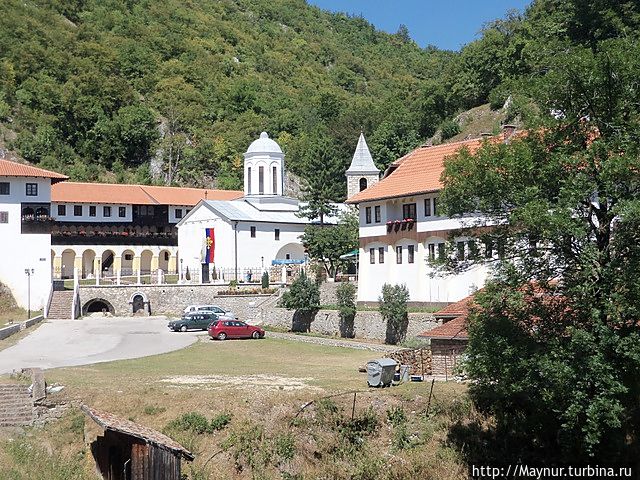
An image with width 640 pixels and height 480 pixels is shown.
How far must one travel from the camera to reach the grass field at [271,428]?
24.4 m

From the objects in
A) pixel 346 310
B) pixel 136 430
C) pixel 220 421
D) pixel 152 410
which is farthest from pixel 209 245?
pixel 136 430

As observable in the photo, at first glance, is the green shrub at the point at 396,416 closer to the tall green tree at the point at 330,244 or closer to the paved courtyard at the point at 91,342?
the paved courtyard at the point at 91,342

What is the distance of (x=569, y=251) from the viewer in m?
21.9

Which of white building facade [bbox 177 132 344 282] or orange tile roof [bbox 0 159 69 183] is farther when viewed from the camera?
white building facade [bbox 177 132 344 282]

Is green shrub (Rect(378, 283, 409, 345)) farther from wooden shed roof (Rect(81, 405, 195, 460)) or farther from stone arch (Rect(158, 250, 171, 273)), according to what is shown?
stone arch (Rect(158, 250, 171, 273))

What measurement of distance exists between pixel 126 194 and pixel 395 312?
40.5 metres

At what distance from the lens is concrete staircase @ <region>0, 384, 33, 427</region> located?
27.2m

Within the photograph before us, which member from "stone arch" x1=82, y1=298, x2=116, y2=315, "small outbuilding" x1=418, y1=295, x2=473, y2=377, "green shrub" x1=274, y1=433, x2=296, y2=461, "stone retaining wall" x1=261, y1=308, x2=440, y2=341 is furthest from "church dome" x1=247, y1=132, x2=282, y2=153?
"green shrub" x1=274, y1=433, x2=296, y2=461

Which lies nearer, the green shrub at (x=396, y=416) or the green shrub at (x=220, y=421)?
the green shrub at (x=220, y=421)

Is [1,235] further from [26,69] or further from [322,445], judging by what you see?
[26,69]

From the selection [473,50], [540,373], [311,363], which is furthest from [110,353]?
[473,50]

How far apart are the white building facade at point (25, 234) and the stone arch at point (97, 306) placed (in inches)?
118

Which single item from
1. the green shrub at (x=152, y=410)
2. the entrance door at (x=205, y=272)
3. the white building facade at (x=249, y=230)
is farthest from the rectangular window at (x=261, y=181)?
the green shrub at (x=152, y=410)

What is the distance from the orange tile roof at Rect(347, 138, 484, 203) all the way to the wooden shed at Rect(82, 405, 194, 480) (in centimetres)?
2434
